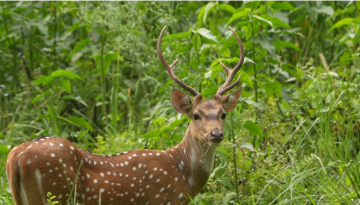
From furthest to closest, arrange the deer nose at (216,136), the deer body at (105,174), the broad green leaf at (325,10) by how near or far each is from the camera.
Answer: the broad green leaf at (325,10), the deer nose at (216,136), the deer body at (105,174)

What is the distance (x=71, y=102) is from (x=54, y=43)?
1.03 metres

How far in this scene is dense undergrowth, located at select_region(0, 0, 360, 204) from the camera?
3754mm

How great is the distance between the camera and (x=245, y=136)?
4172 millimetres

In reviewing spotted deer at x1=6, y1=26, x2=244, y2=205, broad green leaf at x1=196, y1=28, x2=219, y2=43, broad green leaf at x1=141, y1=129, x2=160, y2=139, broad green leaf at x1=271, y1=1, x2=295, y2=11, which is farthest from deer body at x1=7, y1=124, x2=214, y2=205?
broad green leaf at x1=271, y1=1, x2=295, y2=11

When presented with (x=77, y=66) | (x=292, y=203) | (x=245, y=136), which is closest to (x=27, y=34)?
(x=77, y=66)

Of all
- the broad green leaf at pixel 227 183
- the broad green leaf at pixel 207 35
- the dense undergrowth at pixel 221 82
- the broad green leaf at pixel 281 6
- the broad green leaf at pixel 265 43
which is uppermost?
the broad green leaf at pixel 281 6

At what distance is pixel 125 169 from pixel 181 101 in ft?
2.30

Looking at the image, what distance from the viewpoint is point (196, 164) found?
3486 mm

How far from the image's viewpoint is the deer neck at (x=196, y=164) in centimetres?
346

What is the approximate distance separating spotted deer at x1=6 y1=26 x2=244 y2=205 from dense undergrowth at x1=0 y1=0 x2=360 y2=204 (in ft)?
0.95

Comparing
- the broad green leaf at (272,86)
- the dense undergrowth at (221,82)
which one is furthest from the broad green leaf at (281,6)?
the broad green leaf at (272,86)

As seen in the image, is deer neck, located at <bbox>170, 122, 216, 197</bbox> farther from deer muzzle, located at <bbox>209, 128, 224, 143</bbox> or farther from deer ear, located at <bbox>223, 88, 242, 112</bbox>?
deer ear, located at <bbox>223, 88, 242, 112</bbox>

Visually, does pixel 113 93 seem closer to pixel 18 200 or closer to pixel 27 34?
pixel 27 34

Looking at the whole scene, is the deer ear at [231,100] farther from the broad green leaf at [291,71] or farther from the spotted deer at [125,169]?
the broad green leaf at [291,71]
